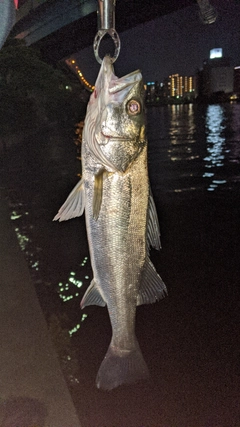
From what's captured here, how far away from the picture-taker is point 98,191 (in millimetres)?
1506

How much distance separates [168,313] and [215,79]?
104 m

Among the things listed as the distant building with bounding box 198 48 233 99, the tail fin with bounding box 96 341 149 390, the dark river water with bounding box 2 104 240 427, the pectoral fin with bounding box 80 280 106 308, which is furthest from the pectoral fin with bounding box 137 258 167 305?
the distant building with bounding box 198 48 233 99

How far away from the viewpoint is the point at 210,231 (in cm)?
782

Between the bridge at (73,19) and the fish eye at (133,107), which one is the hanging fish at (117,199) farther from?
the bridge at (73,19)

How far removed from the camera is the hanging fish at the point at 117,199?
1.50 m

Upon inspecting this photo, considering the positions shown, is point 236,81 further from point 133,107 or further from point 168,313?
point 133,107

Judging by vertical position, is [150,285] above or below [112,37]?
below

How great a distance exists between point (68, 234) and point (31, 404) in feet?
15.9

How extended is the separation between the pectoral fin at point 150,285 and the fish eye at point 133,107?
2.10 feet

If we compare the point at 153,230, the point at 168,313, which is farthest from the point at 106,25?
the point at 168,313

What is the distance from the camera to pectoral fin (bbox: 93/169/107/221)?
1.51 metres

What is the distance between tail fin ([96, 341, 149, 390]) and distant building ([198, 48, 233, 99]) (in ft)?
348

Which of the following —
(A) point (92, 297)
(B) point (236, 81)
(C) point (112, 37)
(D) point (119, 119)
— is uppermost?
(C) point (112, 37)

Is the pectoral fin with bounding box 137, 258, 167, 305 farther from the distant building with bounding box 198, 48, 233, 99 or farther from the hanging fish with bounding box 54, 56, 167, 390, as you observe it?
the distant building with bounding box 198, 48, 233, 99
